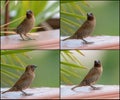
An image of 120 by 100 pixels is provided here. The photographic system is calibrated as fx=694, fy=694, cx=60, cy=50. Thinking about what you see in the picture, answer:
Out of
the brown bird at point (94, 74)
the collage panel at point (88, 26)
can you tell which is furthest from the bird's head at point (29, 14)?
the brown bird at point (94, 74)

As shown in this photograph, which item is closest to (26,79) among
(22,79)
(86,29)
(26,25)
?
(22,79)

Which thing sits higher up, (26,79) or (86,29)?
(86,29)

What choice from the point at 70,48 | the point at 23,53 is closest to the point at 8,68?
the point at 23,53

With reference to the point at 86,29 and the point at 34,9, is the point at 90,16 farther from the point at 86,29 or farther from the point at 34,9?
the point at 34,9

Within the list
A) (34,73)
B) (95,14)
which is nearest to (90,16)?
(95,14)

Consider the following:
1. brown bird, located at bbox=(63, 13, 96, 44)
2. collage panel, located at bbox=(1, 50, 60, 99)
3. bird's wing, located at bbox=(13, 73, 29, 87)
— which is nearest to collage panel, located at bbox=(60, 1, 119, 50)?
brown bird, located at bbox=(63, 13, 96, 44)

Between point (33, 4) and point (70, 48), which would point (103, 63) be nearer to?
Answer: point (70, 48)

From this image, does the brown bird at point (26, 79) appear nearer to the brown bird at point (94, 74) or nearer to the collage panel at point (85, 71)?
the collage panel at point (85, 71)

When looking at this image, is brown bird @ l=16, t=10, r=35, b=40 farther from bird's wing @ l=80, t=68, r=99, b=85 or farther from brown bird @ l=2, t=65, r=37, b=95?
bird's wing @ l=80, t=68, r=99, b=85
